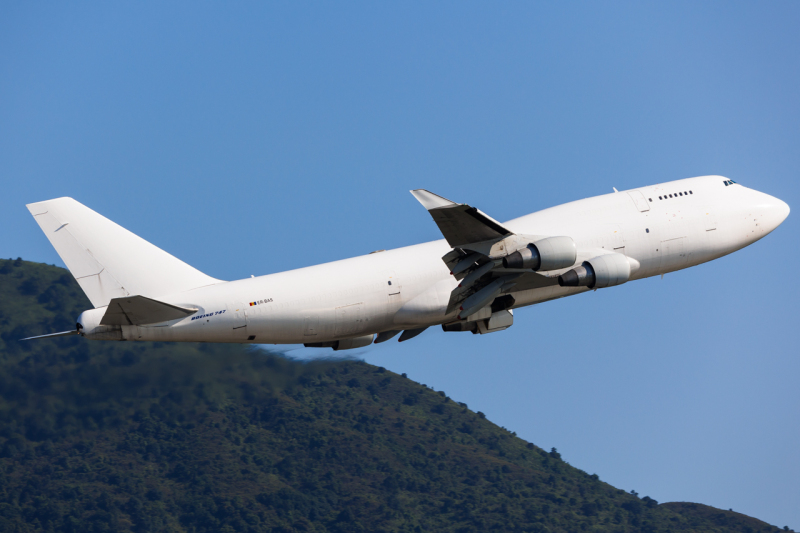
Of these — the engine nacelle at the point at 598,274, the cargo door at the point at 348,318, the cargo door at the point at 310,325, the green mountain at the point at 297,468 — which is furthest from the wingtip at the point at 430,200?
the green mountain at the point at 297,468

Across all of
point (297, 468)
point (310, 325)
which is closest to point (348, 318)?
point (310, 325)

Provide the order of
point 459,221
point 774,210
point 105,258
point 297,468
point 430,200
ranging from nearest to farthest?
point 430,200 < point 459,221 < point 105,258 < point 774,210 < point 297,468

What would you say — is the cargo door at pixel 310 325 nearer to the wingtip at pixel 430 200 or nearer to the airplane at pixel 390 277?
the airplane at pixel 390 277

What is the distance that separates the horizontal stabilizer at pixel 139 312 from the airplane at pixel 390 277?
50 mm

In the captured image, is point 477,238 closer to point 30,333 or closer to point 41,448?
point 41,448

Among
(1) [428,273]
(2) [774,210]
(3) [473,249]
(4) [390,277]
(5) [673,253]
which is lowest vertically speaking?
(4) [390,277]

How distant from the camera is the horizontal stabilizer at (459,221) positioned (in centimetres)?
3066

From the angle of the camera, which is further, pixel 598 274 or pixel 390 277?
pixel 598 274

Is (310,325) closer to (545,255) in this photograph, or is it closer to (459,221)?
(459,221)

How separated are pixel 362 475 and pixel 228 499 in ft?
61.2

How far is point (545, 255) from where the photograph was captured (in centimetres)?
3269

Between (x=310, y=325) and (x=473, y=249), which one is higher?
(x=473, y=249)

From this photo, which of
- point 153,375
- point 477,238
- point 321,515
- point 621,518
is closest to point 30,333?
point 321,515

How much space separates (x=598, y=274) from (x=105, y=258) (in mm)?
19416
